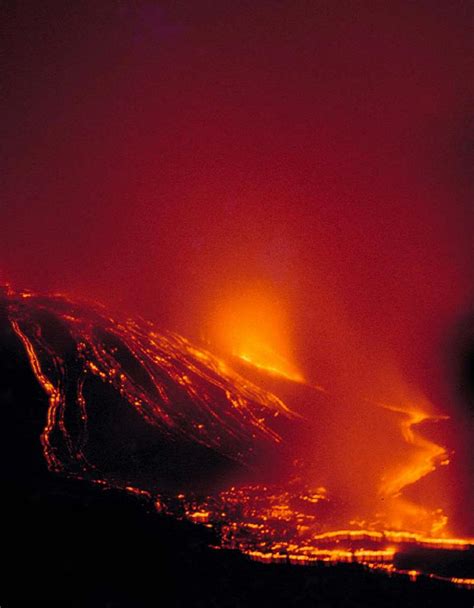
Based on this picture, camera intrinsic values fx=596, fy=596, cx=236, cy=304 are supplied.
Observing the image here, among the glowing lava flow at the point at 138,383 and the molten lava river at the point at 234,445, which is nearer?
the molten lava river at the point at 234,445

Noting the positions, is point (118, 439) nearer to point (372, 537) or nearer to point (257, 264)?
point (372, 537)

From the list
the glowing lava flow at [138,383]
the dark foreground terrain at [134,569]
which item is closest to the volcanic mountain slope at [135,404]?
the glowing lava flow at [138,383]

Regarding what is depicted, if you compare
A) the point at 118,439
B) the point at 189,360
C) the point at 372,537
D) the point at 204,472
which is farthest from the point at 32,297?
the point at 372,537

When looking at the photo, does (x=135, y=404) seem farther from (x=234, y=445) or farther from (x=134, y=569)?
(x=134, y=569)

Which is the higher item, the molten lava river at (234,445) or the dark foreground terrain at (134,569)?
the molten lava river at (234,445)

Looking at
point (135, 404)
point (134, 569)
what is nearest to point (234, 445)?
point (135, 404)

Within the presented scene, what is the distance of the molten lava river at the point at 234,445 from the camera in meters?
2.76

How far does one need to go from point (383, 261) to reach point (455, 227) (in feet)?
3.41

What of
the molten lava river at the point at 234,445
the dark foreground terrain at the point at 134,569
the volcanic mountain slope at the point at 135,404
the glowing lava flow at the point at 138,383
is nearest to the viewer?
the dark foreground terrain at the point at 134,569

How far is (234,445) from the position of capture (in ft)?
12.2

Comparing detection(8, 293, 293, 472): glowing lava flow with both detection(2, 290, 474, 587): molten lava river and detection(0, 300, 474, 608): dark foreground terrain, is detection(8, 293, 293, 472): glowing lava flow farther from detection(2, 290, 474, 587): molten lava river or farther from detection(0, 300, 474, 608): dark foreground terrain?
detection(0, 300, 474, 608): dark foreground terrain

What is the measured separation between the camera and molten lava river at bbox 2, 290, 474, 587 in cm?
276

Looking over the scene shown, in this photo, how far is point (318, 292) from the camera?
753cm

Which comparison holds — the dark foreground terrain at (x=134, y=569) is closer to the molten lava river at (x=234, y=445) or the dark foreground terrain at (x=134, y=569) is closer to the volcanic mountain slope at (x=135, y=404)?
the molten lava river at (x=234, y=445)
